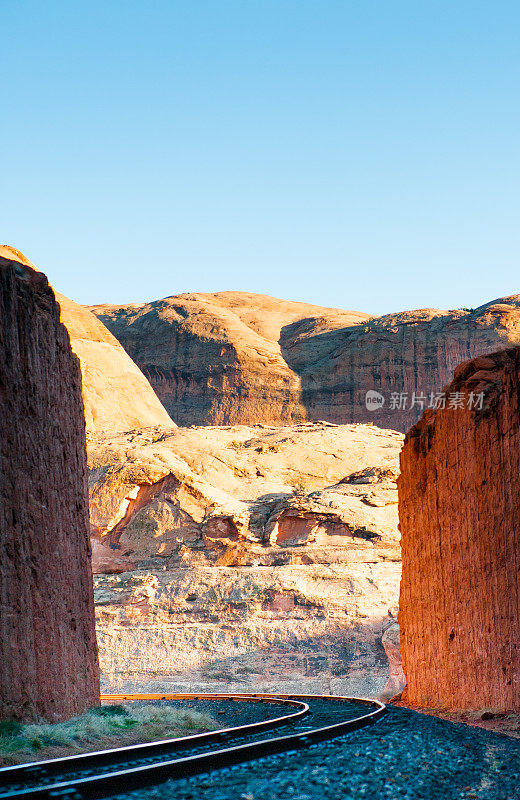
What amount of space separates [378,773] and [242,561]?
70.5 ft

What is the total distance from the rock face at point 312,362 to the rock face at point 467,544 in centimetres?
3666

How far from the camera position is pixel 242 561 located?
26.4m

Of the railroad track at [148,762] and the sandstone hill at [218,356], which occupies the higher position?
the sandstone hill at [218,356]

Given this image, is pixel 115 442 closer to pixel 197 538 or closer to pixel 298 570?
pixel 197 538

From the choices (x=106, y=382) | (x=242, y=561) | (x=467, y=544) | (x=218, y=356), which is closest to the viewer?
(x=467, y=544)

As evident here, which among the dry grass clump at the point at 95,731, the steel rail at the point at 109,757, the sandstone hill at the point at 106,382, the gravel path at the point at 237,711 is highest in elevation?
the sandstone hill at the point at 106,382

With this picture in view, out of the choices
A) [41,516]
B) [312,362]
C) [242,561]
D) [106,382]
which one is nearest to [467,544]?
[41,516]

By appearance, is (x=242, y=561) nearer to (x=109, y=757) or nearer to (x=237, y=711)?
(x=237, y=711)

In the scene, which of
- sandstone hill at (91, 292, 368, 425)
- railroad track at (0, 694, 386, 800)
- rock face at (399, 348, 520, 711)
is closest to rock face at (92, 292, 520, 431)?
sandstone hill at (91, 292, 368, 425)

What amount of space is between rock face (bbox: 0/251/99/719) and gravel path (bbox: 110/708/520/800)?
9.85ft

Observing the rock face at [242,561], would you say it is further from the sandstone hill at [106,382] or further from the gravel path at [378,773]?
the gravel path at [378,773]

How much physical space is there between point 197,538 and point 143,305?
136 ft

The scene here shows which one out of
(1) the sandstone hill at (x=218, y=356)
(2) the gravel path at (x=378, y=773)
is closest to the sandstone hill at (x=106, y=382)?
(1) the sandstone hill at (x=218, y=356)

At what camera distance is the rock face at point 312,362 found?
50.9m
